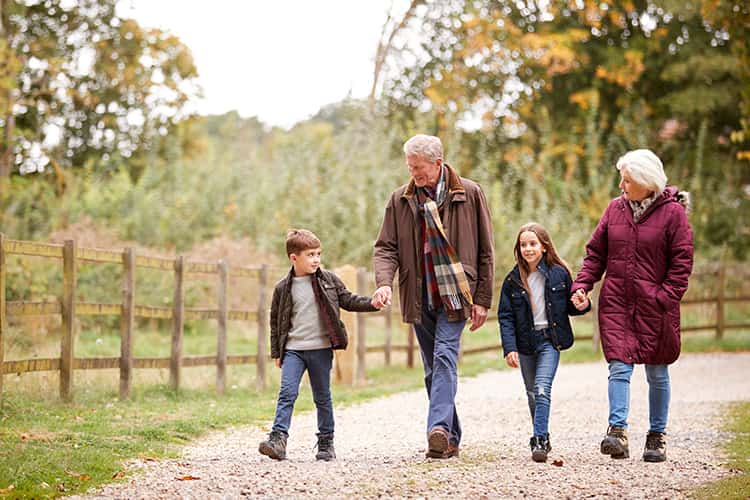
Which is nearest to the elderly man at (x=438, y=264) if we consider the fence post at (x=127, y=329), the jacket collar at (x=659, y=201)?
the jacket collar at (x=659, y=201)

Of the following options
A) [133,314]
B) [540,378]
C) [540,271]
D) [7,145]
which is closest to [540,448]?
[540,378]

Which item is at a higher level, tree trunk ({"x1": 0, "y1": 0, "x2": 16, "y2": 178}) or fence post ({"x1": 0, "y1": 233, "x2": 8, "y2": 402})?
tree trunk ({"x1": 0, "y1": 0, "x2": 16, "y2": 178})

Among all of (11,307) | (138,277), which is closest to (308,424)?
(11,307)

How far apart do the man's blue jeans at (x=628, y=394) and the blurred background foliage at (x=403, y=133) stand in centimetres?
1187

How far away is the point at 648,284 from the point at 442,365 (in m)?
1.34

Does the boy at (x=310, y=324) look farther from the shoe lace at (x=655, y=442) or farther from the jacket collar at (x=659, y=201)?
the shoe lace at (x=655, y=442)

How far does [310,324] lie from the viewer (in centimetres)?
680

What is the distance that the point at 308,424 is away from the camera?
8977 millimetres

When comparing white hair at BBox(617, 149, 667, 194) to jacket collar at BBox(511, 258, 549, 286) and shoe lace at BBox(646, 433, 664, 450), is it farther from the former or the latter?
shoe lace at BBox(646, 433, 664, 450)

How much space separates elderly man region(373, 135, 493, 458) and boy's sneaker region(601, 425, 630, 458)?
3.01 ft

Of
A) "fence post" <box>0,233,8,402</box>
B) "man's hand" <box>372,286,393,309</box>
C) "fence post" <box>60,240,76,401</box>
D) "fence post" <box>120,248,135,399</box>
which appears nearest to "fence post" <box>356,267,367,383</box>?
"fence post" <box>120,248,135,399</box>

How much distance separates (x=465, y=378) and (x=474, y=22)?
13.1 metres

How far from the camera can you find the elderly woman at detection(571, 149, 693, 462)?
6.57 meters

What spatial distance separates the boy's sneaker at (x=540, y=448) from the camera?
21.5 feet
